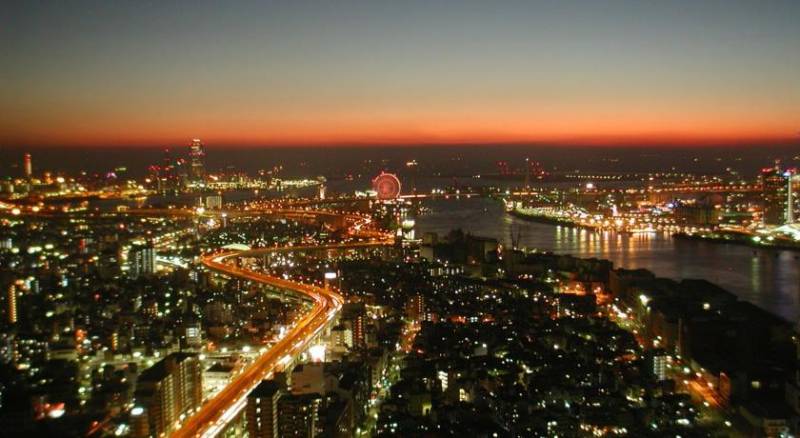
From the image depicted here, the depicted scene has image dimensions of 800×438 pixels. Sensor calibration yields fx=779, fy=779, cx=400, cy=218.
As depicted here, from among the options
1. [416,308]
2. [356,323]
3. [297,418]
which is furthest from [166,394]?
[416,308]

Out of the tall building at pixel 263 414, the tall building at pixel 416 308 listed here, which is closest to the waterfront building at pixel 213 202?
the tall building at pixel 416 308

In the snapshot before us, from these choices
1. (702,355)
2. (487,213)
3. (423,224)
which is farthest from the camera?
(487,213)

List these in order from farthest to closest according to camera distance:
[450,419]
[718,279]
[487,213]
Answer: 1. [487,213]
2. [718,279]
3. [450,419]

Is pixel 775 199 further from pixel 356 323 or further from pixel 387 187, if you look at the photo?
pixel 356 323

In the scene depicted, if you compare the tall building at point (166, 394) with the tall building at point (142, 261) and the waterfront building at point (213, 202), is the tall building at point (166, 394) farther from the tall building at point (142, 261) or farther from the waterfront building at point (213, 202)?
the waterfront building at point (213, 202)

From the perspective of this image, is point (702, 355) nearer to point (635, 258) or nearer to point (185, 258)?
point (635, 258)

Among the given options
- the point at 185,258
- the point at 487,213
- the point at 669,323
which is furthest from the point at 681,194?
the point at 669,323
